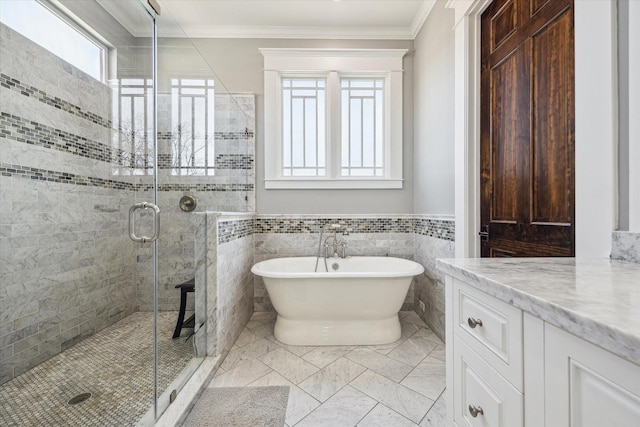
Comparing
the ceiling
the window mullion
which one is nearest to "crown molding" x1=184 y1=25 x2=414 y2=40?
the ceiling

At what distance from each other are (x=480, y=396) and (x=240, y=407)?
3.95 feet

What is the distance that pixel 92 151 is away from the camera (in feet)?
5.52

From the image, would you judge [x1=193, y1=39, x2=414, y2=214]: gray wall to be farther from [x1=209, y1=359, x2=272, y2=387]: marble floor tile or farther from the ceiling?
[x1=209, y1=359, x2=272, y2=387]: marble floor tile

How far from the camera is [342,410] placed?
143 centimetres

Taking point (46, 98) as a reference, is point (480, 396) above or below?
Result: below

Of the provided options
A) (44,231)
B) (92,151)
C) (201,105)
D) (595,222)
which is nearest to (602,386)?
(595,222)

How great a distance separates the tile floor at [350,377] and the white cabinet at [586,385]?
1.07 metres

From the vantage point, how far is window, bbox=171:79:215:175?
6.95 feet

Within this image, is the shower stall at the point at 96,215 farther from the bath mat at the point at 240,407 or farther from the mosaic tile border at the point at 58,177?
the bath mat at the point at 240,407

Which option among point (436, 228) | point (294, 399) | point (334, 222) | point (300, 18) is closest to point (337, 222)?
point (334, 222)

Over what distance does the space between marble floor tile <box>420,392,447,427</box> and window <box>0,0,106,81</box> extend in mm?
2643

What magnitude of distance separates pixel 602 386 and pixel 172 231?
1.94 metres

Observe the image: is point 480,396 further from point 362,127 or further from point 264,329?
point 362,127

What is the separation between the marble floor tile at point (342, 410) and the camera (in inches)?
53.0
